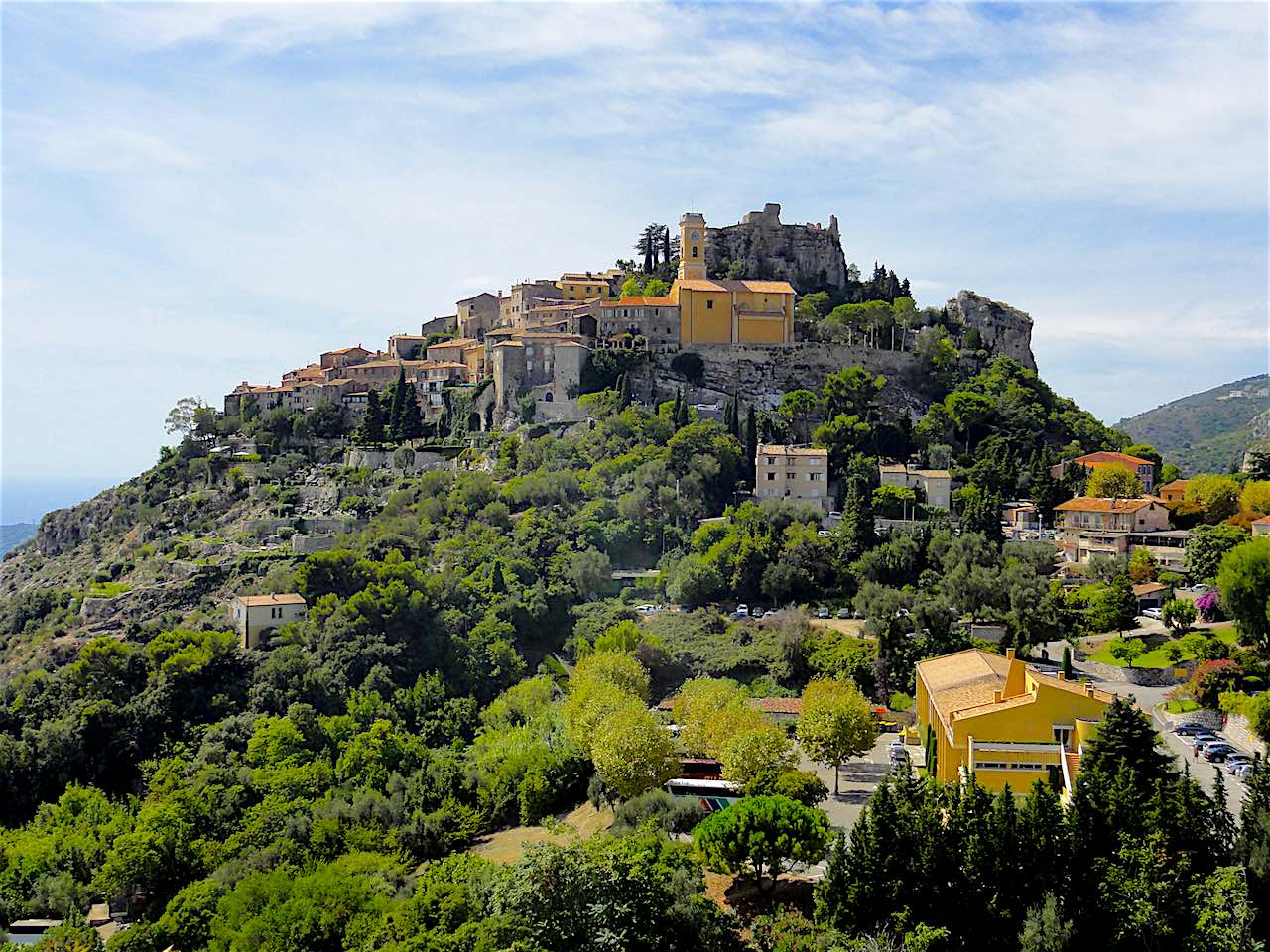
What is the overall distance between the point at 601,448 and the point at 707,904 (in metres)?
34.1

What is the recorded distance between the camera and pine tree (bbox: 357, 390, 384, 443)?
62.8 m

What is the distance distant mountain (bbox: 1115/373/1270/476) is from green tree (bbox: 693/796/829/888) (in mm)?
97034

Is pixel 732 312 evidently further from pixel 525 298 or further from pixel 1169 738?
pixel 1169 738

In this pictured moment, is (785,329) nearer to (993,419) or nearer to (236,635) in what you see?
(993,419)

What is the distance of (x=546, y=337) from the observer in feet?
199

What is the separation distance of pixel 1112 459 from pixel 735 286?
21.7 m

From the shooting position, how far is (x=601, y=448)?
55.5 metres

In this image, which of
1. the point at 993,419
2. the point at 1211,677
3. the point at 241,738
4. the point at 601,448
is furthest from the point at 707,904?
the point at 993,419

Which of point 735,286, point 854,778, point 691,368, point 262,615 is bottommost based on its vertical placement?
point 854,778

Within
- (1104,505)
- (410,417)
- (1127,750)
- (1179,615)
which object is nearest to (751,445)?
(1104,505)

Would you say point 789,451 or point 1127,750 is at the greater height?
point 789,451

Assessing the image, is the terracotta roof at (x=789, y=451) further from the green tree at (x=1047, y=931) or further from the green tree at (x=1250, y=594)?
the green tree at (x=1047, y=931)

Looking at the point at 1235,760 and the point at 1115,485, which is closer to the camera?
the point at 1235,760

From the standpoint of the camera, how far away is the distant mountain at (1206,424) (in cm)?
11600
